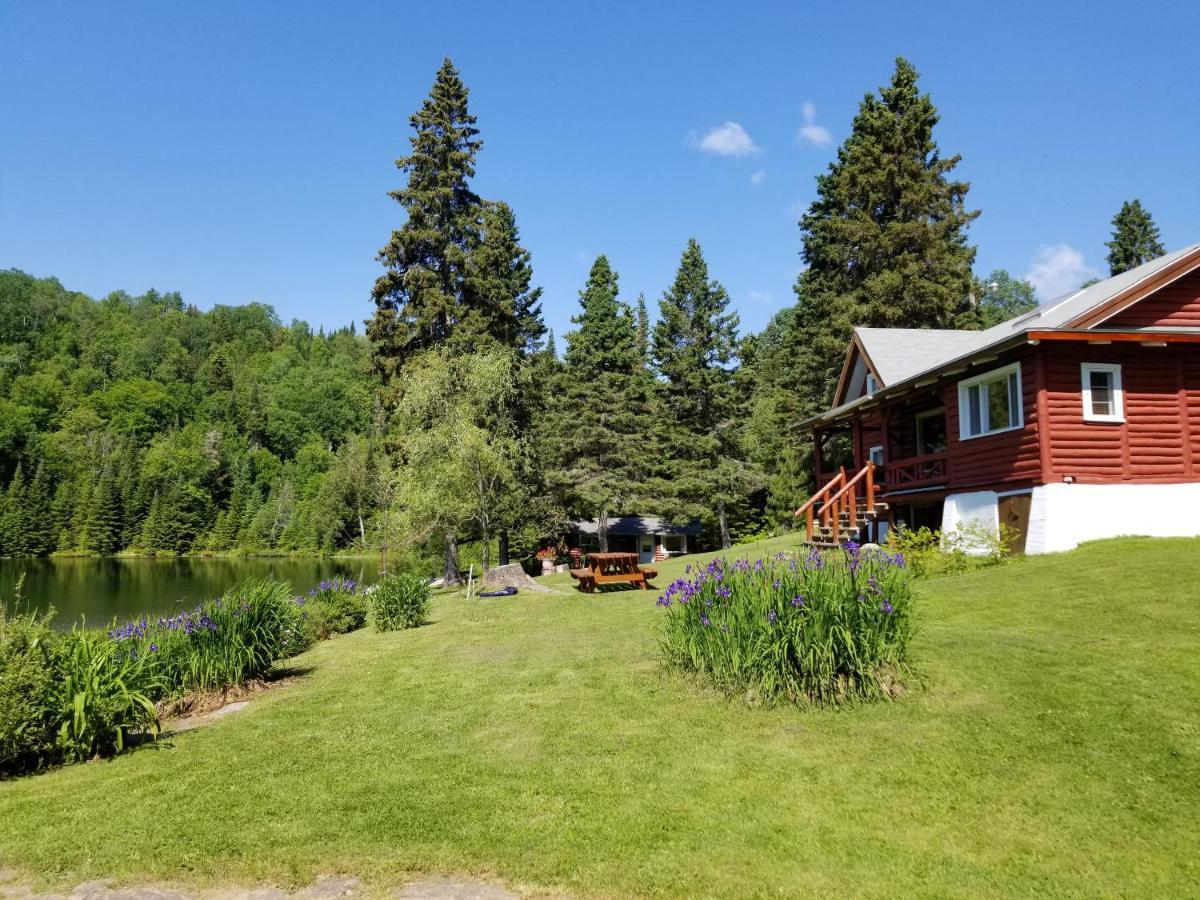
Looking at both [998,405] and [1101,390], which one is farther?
[998,405]

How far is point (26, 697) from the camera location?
7.05 metres

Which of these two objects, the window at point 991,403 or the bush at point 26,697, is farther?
the window at point 991,403

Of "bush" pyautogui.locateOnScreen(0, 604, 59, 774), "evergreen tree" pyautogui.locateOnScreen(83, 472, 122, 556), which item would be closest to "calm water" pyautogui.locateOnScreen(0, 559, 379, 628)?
"evergreen tree" pyautogui.locateOnScreen(83, 472, 122, 556)

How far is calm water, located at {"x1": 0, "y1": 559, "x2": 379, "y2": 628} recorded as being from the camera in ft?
129

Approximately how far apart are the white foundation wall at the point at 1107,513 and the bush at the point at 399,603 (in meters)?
13.4

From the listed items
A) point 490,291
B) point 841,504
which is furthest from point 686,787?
point 490,291

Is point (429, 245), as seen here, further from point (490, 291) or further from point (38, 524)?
point (38, 524)

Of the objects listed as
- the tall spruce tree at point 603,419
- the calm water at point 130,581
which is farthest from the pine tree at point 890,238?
the calm water at point 130,581

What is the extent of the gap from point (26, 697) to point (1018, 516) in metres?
17.8

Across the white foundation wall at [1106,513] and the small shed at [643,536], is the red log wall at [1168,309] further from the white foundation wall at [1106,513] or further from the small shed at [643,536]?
the small shed at [643,536]

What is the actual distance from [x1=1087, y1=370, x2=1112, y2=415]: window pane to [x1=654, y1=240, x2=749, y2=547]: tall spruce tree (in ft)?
79.8

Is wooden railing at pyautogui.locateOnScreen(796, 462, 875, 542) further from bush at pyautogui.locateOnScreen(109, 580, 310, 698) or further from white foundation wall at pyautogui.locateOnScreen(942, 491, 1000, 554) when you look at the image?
bush at pyautogui.locateOnScreen(109, 580, 310, 698)

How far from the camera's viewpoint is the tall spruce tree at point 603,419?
4084 cm

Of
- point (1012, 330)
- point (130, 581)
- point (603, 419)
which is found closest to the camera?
point (1012, 330)
